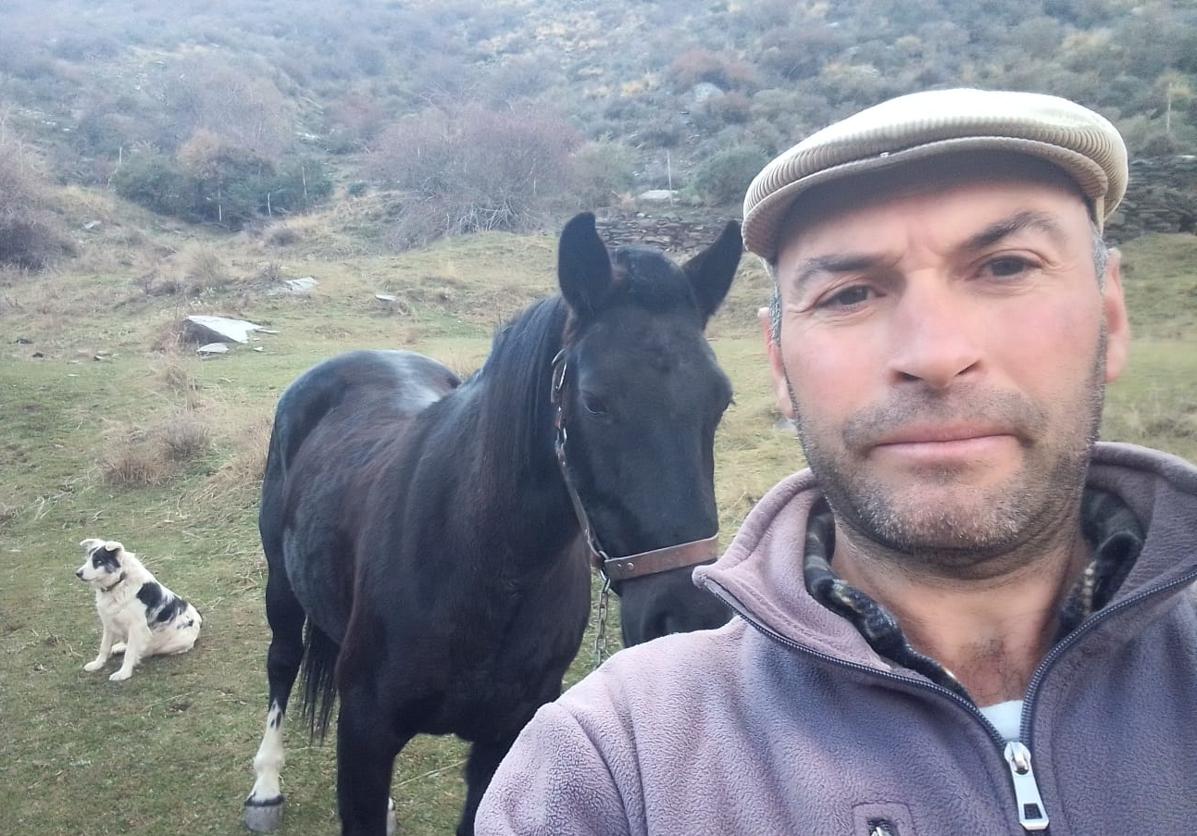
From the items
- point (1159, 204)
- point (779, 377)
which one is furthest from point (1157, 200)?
point (779, 377)

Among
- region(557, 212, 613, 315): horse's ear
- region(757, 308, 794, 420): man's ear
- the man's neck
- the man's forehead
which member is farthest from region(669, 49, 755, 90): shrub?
the man's neck

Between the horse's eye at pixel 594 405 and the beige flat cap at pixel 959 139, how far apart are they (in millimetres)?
817

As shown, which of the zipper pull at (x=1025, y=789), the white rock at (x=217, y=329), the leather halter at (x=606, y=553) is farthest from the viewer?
the white rock at (x=217, y=329)

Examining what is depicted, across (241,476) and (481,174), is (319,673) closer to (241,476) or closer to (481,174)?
(241,476)

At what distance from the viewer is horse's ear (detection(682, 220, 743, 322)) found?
7.41 ft

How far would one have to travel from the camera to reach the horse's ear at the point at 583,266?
2.02m

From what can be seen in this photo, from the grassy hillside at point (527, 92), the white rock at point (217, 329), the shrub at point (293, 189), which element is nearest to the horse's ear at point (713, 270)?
the white rock at point (217, 329)

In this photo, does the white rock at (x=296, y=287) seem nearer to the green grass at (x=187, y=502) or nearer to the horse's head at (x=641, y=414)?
the green grass at (x=187, y=502)

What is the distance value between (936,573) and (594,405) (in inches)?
39.7

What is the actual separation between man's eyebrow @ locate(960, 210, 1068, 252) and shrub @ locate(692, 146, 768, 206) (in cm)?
1575

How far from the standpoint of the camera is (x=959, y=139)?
1071mm

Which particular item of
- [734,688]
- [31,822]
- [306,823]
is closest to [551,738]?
[734,688]

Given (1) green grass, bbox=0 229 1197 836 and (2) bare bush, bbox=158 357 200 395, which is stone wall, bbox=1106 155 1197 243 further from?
(2) bare bush, bbox=158 357 200 395

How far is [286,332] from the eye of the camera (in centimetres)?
1200
